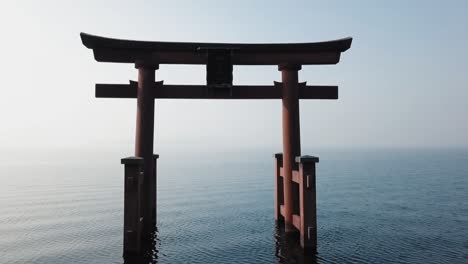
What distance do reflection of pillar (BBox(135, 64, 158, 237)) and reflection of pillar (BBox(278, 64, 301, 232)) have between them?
395cm

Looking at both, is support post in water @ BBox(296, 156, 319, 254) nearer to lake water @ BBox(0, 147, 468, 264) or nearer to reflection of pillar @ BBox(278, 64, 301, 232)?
lake water @ BBox(0, 147, 468, 264)

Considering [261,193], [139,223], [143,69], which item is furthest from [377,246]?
[261,193]

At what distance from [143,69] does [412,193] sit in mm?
25728

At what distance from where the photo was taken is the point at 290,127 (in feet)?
32.8

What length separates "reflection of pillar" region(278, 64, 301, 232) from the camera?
32.8 ft

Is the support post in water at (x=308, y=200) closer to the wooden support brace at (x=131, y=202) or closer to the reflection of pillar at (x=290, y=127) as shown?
the reflection of pillar at (x=290, y=127)

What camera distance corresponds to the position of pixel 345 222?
14914mm

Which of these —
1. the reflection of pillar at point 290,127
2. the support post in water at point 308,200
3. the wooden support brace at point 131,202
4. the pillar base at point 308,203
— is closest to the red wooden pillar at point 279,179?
the reflection of pillar at point 290,127

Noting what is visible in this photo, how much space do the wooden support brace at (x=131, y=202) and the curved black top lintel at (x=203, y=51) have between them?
3.26 metres

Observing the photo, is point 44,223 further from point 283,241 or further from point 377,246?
point 377,246

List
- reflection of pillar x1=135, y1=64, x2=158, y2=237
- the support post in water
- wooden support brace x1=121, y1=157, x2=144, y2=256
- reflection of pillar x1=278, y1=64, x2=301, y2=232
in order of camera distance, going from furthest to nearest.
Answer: reflection of pillar x1=278, y1=64, x2=301, y2=232 → reflection of pillar x1=135, y1=64, x2=158, y2=237 → the support post in water → wooden support brace x1=121, y1=157, x2=144, y2=256

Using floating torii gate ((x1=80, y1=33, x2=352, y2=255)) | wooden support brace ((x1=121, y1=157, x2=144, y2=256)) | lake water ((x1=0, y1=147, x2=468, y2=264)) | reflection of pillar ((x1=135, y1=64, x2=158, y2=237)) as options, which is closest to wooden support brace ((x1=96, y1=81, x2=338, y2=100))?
floating torii gate ((x1=80, y1=33, x2=352, y2=255))

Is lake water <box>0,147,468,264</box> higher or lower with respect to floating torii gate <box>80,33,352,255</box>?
lower

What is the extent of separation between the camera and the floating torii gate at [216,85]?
9523 millimetres
